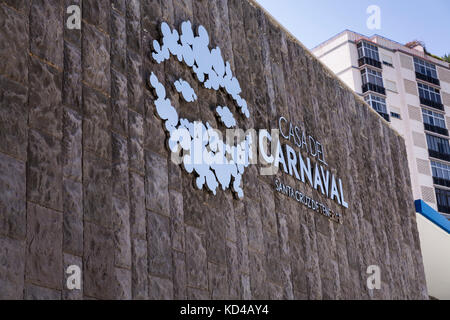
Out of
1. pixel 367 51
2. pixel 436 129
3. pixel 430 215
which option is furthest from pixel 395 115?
pixel 430 215

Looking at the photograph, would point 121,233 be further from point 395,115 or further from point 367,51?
point 367,51

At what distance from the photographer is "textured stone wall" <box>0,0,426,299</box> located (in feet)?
17.6

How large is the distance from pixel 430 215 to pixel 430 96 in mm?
32076

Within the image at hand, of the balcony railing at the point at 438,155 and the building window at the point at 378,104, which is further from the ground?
the building window at the point at 378,104

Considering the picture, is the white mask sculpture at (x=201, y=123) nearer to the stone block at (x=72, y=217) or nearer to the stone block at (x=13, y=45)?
the stone block at (x=72, y=217)

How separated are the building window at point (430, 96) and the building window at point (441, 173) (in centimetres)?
433

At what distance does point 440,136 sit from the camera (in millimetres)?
44375

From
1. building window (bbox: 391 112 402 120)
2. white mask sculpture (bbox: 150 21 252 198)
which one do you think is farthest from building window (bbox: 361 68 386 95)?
white mask sculpture (bbox: 150 21 252 198)

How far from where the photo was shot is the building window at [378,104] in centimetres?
4200

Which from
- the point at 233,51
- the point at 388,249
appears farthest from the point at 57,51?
the point at 388,249

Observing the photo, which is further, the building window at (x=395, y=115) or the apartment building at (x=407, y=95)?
the building window at (x=395, y=115)

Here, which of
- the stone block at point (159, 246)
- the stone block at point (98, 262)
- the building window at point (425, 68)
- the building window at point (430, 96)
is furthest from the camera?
the building window at point (425, 68)

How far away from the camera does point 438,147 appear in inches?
1730

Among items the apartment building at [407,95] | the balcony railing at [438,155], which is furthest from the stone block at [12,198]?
the balcony railing at [438,155]
